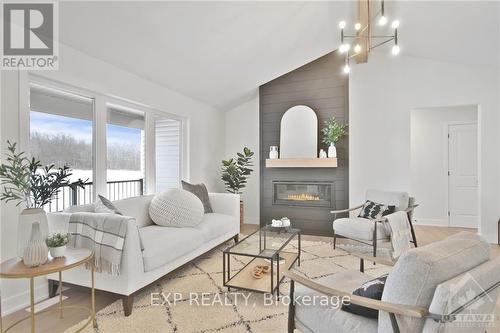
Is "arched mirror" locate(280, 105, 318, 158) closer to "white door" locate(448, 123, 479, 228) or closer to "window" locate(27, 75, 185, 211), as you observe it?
"window" locate(27, 75, 185, 211)

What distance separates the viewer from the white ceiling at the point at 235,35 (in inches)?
102

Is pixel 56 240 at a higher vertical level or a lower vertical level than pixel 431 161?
lower

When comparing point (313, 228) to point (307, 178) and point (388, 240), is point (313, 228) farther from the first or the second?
point (388, 240)

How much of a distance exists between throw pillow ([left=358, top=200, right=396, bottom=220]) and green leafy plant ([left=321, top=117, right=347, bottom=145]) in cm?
119

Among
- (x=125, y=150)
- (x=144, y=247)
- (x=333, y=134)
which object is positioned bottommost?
(x=144, y=247)

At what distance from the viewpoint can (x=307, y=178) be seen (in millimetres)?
4824

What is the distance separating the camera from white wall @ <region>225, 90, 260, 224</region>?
17.9 feet

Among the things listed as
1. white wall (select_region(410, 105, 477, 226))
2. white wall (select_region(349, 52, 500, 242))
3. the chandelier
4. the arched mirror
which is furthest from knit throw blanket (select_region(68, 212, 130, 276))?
white wall (select_region(410, 105, 477, 226))

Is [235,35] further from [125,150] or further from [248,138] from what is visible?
[248,138]

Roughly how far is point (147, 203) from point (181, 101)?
6.07 feet

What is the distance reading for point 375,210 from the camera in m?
3.72

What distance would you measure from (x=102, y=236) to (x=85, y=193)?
1.42 meters

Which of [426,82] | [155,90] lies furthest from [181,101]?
[426,82]

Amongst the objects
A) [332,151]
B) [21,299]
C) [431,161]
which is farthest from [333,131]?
[21,299]
